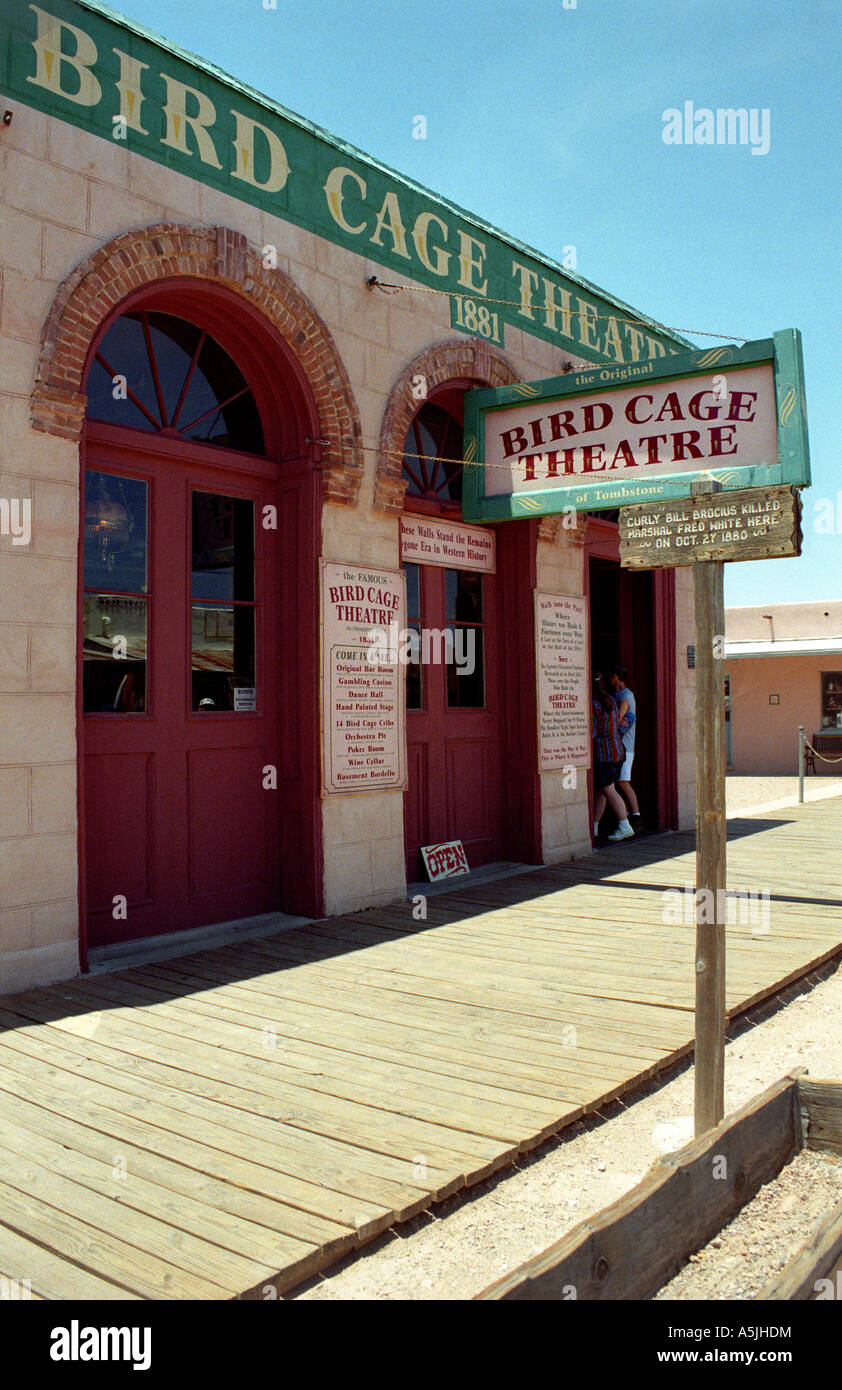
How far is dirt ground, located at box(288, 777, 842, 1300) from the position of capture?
2.56 metres

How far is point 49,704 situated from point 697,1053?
349 cm

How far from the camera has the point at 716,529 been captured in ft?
11.2

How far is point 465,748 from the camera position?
8.45m

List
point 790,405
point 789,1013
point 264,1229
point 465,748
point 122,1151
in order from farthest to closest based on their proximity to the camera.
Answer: point 465,748
point 790,405
point 789,1013
point 122,1151
point 264,1229

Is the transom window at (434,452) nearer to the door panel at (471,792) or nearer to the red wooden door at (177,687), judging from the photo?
the red wooden door at (177,687)

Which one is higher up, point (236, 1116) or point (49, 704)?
point (49, 704)

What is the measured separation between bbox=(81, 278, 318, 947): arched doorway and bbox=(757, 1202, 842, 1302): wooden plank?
425cm

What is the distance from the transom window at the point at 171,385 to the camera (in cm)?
590

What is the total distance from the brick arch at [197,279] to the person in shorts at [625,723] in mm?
4456

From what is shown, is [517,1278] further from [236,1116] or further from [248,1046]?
[248,1046]

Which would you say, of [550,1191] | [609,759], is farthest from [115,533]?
[609,759]

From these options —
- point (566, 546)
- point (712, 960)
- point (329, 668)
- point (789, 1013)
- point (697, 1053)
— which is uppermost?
point (566, 546)

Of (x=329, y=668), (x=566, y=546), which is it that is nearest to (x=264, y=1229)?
(x=329, y=668)

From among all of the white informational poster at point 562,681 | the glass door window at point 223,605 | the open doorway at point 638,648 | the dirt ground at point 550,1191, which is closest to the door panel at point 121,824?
the glass door window at point 223,605
